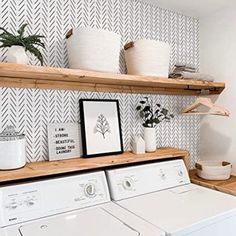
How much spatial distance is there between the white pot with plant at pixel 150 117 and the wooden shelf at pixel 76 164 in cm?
9

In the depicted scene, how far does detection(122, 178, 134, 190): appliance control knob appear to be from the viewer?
4.82 feet

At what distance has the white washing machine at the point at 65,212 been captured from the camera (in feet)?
3.52

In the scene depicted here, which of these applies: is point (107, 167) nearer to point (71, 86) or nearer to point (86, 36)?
point (71, 86)

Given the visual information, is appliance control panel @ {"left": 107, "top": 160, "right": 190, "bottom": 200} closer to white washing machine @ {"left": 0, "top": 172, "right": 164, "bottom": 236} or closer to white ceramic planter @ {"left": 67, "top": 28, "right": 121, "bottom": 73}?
white washing machine @ {"left": 0, "top": 172, "right": 164, "bottom": 236}

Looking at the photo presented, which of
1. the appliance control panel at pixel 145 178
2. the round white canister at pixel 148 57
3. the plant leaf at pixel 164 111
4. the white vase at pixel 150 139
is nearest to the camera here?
the appliance control panel at pixel 145 178

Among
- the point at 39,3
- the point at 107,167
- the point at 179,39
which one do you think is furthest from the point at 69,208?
the point at 179,39

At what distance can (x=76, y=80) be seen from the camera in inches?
59.2

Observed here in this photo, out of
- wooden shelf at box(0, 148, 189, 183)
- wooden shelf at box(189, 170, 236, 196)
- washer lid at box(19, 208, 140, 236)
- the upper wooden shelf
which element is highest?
the upper wooden shelf

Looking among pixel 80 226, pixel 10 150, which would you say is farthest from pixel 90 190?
pixel 10 150

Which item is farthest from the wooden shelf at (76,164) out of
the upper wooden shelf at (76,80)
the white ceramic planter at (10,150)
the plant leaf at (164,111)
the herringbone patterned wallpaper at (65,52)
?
the upper wooden shelf at (76,80)

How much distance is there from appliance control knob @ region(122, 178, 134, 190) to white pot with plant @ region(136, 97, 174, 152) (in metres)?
0.35

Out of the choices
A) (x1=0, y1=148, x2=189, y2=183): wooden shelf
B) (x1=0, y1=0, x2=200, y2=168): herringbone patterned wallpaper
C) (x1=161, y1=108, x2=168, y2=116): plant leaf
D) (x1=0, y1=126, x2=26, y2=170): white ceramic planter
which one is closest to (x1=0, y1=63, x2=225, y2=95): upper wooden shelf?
(x1=0, y1=0, x2=200, y2=168): herringbone patterned wallpaper

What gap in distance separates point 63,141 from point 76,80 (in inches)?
15.8

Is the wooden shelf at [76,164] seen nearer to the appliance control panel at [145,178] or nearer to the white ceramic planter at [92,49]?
the appliance control panel at [145,178]
